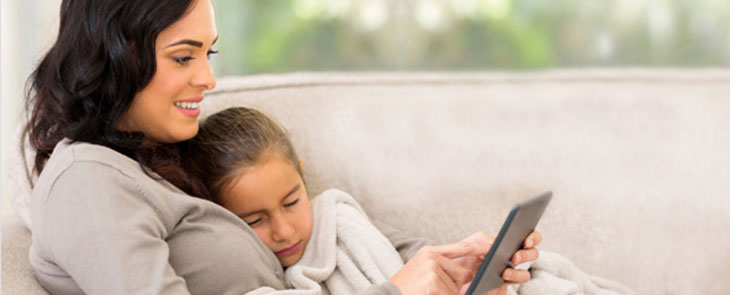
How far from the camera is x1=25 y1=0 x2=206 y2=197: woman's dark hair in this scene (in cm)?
96

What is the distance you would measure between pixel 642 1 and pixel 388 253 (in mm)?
2750

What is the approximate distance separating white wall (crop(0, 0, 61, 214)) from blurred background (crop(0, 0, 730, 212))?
4.49 feet

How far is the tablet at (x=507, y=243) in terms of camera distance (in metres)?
0.85

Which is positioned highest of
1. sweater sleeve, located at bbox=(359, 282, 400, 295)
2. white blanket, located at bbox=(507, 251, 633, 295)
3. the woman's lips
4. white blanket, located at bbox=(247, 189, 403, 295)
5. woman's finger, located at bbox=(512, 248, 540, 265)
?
the woman's lips

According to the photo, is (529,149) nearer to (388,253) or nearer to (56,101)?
(388,253)

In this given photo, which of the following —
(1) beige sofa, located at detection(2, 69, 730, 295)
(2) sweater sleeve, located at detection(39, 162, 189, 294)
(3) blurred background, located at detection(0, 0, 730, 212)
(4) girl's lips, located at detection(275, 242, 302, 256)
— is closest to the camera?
(2) sweater sleeve, located at detection(39, 162, 189, 294)

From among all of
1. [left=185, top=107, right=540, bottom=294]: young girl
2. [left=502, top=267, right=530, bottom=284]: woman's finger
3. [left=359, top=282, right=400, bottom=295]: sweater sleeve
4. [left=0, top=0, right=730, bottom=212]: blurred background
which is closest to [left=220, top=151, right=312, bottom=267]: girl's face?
[left=185, top=107, right=540, bottom=294]: young girl

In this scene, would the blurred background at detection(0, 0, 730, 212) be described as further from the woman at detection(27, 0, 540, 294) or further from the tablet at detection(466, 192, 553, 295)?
the tablet at detection(466, 192, 553, 295)

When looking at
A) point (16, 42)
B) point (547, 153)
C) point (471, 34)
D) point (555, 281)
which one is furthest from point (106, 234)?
point (471, 34)

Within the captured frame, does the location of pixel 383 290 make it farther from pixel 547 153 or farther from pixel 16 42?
pixel 16 42

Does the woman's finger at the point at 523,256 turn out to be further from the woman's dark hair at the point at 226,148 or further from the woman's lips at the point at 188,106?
the woman's lips at the point at 188,106

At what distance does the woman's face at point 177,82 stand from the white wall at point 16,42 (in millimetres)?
934

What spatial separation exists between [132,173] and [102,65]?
0.15 metres

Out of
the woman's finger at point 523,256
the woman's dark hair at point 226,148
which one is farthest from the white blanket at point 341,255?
the woman's finger at point 523,256
